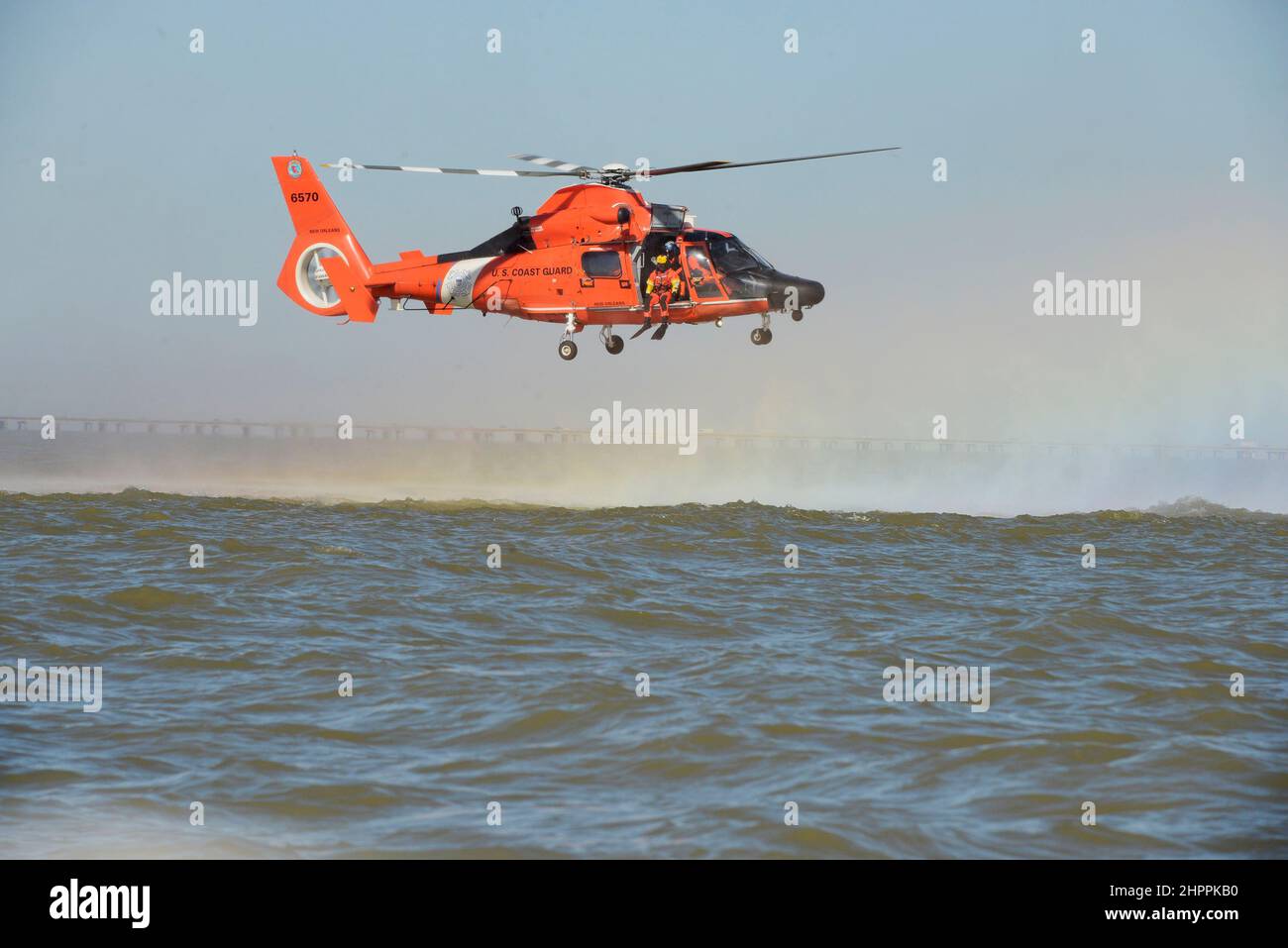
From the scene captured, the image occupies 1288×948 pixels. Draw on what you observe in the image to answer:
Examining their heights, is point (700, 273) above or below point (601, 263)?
below

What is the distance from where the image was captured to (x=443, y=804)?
9.58 metres

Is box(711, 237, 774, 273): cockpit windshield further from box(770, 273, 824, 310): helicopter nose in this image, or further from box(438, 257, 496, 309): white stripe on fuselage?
box(438, 257, 496, 309): white stripe on fuselage

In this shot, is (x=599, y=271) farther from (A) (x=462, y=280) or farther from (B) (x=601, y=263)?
(A) (x=462, y=280)

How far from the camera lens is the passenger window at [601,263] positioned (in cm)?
2394

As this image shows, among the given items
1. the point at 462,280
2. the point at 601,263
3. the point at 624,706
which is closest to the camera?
the point at 624,706

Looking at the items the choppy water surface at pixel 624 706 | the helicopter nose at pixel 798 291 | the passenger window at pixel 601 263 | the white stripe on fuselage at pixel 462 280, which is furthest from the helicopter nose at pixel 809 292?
the white stripe on fuselage at pixel 462 280

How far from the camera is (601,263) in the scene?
2403 centimetres

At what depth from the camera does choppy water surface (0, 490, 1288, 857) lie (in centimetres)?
921

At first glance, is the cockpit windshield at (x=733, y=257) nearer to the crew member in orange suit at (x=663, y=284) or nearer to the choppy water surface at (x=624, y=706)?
the crew member in orange suit at (x=663, y=284)

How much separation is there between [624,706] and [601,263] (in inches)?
528

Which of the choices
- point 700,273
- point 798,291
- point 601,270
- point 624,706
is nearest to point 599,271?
point 601,270
